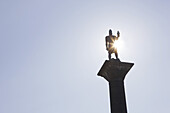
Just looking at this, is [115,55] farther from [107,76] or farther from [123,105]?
[123,105]

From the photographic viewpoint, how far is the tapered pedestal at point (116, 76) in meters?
11.1

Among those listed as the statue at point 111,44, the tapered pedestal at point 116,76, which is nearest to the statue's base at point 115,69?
the tapered pedestal at point 116,76

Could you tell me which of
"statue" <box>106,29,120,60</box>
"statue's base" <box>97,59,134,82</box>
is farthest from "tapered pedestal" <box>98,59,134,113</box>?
"statue" <box>106,29,120,60</box>

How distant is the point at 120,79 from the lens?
37.4 feet

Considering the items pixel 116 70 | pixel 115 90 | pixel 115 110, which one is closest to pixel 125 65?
pixel 116 70

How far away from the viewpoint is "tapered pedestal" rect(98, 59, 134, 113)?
36.4ft

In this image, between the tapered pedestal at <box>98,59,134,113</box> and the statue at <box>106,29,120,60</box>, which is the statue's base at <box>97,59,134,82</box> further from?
the statue at <box>106,29,120,60</box>

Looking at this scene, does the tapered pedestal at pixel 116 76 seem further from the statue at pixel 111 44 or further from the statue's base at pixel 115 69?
the statue at pixel 111 44

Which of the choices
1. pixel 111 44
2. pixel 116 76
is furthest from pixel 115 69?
pixel 111 44

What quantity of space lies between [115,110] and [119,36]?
11.5ft

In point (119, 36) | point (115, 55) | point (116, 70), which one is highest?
point (119, 36)

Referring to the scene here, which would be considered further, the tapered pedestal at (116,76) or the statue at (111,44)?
the statue at (111,44)

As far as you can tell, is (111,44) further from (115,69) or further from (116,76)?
(116,76)

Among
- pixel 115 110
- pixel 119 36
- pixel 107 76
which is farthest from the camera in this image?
pixel 119 36
